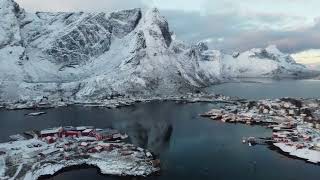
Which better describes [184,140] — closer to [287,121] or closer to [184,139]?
[184,139]

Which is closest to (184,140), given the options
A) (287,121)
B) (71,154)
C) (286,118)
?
(71,154)

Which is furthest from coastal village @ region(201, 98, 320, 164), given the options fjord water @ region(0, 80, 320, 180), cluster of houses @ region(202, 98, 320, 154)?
fjord water @ region(0, 80, 320, 180)

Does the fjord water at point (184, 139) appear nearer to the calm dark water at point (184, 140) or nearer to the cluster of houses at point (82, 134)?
Result: the calm dark water at point (184, 140)

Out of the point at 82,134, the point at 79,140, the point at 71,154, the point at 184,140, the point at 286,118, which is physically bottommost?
the point at 71,154

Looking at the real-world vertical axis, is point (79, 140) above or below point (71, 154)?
above

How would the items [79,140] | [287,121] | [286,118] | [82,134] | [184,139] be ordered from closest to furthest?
[79,140] → [184,139] → [82,134] → [287,121] → [286,118]

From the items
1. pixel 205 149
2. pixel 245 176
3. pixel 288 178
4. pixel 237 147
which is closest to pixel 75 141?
pixel 205 149

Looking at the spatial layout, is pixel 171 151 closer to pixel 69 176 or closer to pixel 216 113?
pixel 69 176

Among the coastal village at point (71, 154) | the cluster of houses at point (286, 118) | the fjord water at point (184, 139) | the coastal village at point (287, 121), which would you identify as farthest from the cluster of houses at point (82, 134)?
the cluster of houses at point (286, 118)
